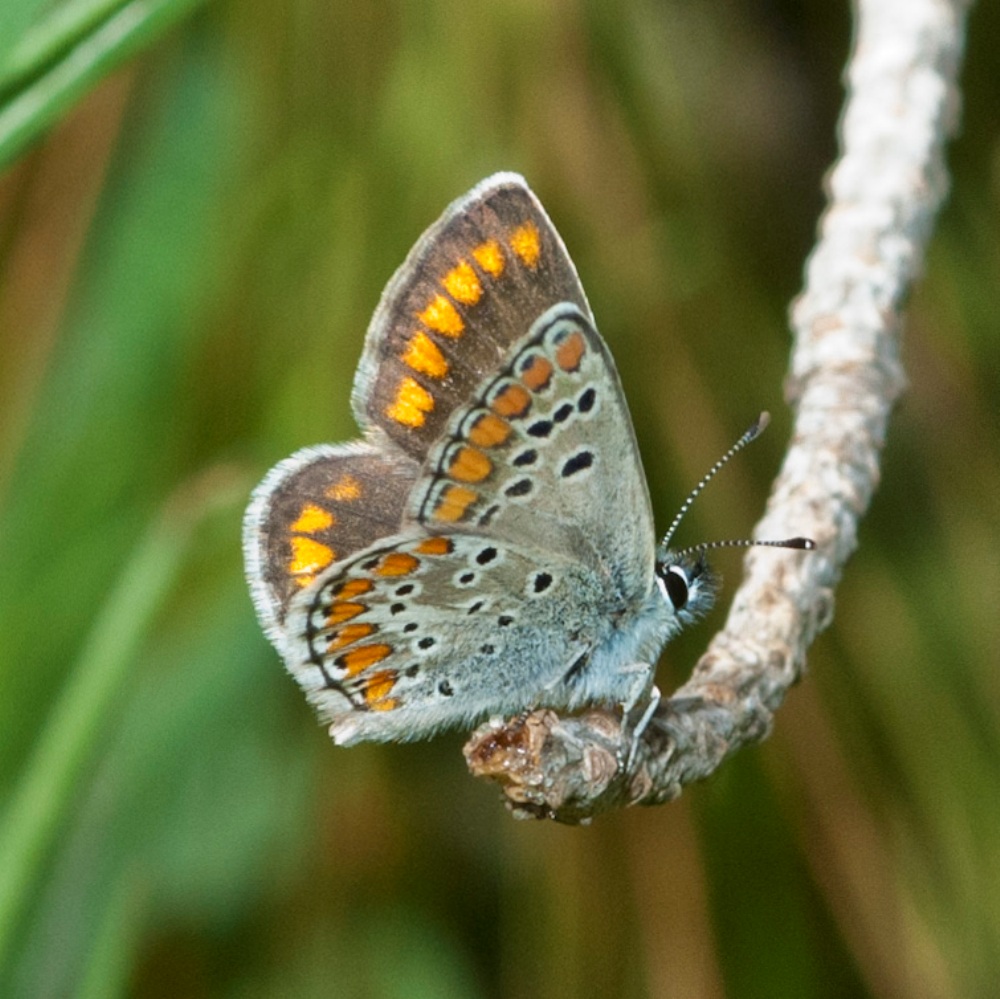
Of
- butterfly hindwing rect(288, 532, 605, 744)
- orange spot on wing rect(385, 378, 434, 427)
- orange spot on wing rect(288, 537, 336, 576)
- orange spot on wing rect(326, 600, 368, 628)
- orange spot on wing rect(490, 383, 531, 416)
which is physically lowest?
butterfly hindwing rect(288, 532, 605, 744)

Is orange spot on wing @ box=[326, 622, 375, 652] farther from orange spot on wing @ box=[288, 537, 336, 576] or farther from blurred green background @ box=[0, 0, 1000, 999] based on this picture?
blurred green background @ box=[0, 0, 1000, 999]

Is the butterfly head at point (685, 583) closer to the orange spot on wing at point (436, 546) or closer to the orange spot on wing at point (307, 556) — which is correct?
the orange spot on wing at point (436, 546)

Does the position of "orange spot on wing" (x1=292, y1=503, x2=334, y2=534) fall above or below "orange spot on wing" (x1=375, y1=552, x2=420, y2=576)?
above

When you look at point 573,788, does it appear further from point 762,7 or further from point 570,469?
point 762,7

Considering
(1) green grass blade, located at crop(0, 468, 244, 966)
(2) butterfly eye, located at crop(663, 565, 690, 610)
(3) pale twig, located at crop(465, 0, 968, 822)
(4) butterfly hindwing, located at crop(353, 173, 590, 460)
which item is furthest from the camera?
(2) butterfly eye, located at crop(663, 565, 690, 610)

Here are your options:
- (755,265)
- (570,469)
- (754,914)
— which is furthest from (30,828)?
(755,265)

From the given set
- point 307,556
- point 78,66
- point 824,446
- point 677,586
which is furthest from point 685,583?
point 78,66

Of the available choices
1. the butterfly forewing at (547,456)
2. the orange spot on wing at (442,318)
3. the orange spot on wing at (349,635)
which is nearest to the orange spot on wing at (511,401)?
the butterfly forewing at (547,456)

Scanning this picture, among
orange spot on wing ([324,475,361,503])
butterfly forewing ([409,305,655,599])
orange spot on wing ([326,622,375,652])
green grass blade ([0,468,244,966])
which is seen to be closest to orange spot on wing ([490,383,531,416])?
butterfly forewing ([409,305,655,599])
